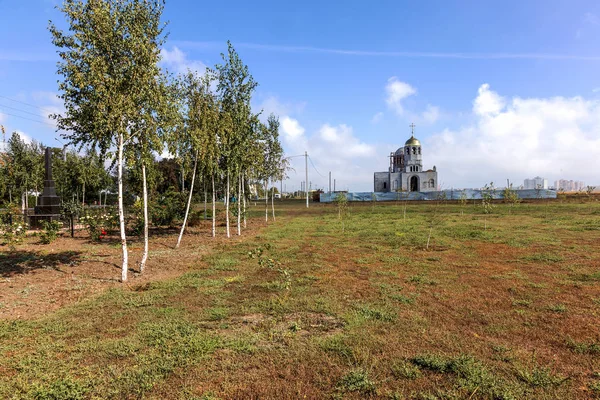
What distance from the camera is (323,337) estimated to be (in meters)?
5.57

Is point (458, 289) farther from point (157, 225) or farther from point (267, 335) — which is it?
point (157, 225)

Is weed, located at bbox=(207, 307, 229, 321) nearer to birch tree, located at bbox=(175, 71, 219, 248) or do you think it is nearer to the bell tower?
birch tree, located at bbox=(175, 71, 219, 248)

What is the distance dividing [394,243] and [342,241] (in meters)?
2.56

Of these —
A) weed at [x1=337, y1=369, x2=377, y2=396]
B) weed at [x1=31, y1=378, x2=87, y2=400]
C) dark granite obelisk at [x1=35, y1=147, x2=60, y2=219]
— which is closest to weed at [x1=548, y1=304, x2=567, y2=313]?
weed at [x1=337, y1=369, x2=377, y2=396]

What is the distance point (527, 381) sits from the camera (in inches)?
166

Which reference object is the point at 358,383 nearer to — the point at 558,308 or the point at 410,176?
the point at 558,308

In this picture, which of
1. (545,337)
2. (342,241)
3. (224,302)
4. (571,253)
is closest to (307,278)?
(224,302)

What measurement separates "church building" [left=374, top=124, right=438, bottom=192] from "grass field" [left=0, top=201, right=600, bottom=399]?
92686mm

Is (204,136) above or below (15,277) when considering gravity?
above

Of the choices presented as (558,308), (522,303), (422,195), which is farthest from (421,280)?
(422,195)

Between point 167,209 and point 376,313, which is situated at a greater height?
point 167,209

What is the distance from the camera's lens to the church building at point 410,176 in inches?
3915

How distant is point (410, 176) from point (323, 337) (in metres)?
101

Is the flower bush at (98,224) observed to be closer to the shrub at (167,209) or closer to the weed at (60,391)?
the shrub at (167,209)
